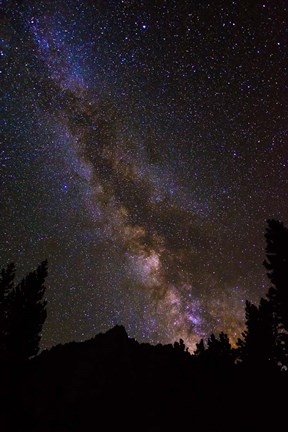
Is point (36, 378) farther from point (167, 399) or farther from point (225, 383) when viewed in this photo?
point (225, 383)

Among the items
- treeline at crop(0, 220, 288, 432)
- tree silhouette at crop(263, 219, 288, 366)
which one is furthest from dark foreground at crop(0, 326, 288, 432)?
tree silhouette at crop(263, 219, 288, 366)

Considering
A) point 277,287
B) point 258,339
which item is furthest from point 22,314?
point 258,339

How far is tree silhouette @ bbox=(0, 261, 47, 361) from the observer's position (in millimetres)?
16875

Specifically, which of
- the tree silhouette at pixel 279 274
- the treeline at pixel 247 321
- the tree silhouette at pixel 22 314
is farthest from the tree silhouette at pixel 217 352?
the tree silhouette at pixel 22 314

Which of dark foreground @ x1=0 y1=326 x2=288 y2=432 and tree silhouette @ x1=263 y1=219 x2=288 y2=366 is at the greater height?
tree silhouette @ x1=263 y1=219 x2=288 y2=366

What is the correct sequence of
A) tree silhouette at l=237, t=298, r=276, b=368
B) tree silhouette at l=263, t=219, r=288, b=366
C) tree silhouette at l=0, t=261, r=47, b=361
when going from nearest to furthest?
tree silhouette at l=263, t=219, r=288, b=366 → tree silhouette at l=0, t=261, r=47, b=361 → tree silhouette at l=237, t=298, r=276, b=368

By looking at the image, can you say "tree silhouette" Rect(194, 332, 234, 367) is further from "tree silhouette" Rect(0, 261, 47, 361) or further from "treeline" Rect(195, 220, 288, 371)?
"tree silhouette" Rect(0, 261, 47, 361)

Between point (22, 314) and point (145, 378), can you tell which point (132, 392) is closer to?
point (145, 378)

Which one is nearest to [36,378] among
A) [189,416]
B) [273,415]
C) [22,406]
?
[189,416]

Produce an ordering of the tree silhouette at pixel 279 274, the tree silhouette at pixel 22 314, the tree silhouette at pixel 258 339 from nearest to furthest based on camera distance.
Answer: the tree silhouette at pixel 279 274, the tree silhouette at pixel 22 314, the tree silhouette at pixel 258 339

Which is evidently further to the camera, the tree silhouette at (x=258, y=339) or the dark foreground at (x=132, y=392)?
the tree silhouette at (x=258, y=339)

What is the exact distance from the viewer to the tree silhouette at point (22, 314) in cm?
1688

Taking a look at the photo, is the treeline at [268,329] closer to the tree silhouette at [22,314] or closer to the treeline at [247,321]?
the treeline at [247,321]

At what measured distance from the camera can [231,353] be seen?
2611cm
